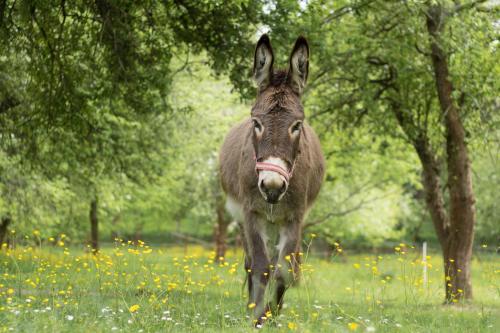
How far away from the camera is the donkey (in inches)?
234

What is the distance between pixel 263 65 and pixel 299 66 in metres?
0.38

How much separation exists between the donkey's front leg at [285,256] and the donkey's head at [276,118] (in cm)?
92

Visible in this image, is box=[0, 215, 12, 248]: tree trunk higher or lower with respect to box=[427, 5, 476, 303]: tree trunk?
lower

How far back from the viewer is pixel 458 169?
43.0 feet

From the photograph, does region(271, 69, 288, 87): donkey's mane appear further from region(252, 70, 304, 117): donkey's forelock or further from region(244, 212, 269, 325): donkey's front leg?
region(244, 212, 269, 325): donkey's front leg

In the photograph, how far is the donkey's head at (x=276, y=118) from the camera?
19.1 feet

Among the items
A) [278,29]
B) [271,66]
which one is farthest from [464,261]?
[271,66]

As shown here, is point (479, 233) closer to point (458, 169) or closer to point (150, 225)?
point (150, 225)

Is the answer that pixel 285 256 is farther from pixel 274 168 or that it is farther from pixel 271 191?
pixel 274 168

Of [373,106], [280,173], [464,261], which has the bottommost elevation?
[464,261]

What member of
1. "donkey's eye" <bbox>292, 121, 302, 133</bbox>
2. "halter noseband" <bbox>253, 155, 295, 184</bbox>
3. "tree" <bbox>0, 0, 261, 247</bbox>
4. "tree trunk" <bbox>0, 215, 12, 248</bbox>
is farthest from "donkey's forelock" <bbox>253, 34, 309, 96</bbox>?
"tree trunk" <bbox>0, 215, 12, 248</bbox>

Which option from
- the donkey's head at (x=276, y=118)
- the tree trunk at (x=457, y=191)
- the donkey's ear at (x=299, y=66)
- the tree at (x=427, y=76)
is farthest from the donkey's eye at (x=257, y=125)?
the tree trunk at (x=457, y=191)

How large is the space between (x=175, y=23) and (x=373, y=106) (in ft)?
16.4

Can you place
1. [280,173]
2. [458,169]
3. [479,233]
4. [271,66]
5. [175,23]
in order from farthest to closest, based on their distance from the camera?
[479,233] → [458,169] → [175,23] → [271,66] → [280,173]
